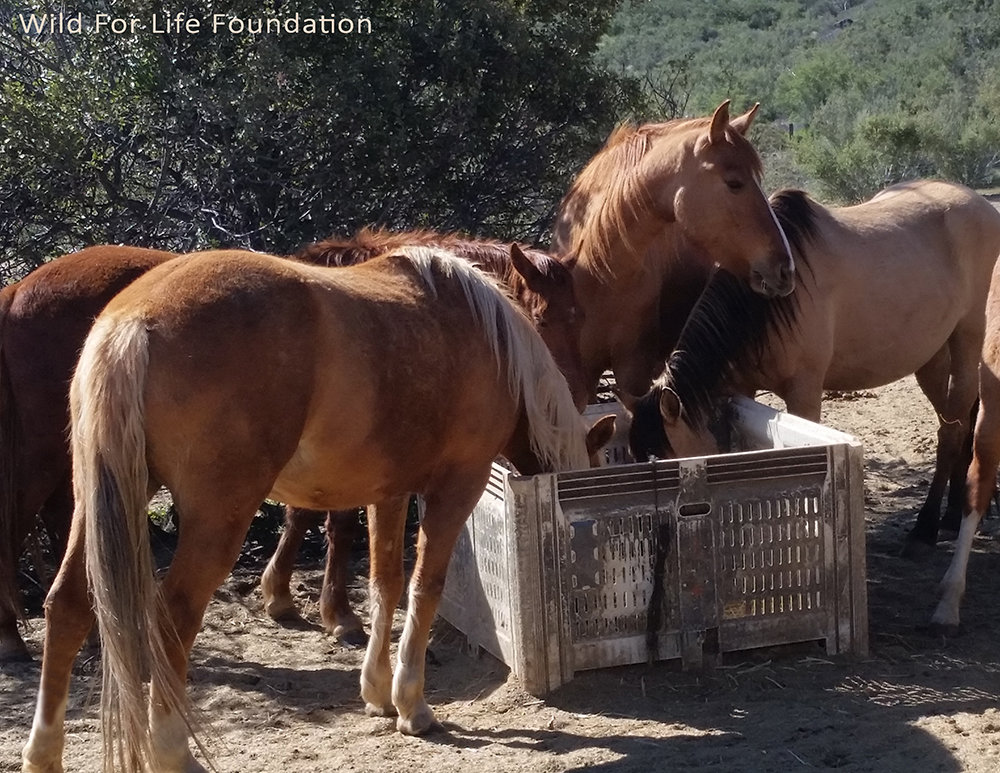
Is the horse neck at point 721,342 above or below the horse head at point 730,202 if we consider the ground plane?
below

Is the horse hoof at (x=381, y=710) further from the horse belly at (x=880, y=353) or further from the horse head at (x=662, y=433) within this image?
the horse belly at (x=880, y=353)

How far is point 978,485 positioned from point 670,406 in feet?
4.16

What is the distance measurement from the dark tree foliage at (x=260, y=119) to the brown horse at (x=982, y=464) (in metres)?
2.67

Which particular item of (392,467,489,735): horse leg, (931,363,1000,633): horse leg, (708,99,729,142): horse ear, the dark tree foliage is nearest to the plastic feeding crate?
(392,467,489,735): horse leg

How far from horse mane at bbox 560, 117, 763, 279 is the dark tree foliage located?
994 mm

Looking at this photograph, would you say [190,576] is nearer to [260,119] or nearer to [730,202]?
[730,202]

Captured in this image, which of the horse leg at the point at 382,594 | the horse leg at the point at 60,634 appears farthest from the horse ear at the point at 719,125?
the horse leg at the point at 60,634

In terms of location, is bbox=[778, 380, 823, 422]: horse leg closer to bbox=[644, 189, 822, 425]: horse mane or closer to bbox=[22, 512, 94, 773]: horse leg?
bbox=[644, 189, 822, 425]: horse mane

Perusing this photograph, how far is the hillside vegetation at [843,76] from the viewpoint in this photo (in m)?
18.6

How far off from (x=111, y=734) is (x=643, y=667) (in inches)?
79.4

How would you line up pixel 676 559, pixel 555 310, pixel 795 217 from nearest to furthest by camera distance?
Result: 1. pixel 676 559
2. pixel 555 310
3. pixel 795 217

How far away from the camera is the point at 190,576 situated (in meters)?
3.07

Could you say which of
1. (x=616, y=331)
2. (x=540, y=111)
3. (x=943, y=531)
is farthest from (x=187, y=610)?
(x=943, y=531)

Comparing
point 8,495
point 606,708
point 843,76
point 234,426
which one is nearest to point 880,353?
point 606,708
